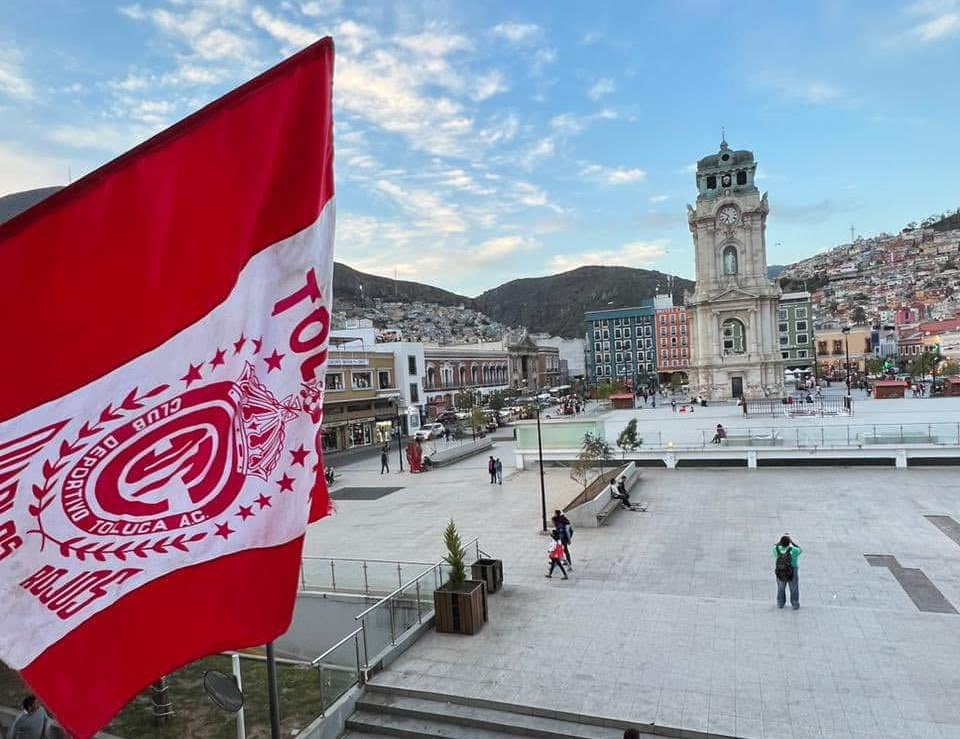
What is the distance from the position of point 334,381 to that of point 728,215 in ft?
149

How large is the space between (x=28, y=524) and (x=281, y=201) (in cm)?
245

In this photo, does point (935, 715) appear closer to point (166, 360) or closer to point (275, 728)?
point (275, 728)

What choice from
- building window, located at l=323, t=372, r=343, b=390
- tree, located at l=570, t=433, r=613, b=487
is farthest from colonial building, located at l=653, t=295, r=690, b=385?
tree, located at l=570, t=433, r=613, b=487

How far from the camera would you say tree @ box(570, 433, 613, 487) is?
2238 centimetres

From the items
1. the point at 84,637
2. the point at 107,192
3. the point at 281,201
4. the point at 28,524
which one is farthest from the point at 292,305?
the point at 84,637

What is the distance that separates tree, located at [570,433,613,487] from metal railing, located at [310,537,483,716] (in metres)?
11.2

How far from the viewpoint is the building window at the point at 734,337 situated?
67875 millimetres

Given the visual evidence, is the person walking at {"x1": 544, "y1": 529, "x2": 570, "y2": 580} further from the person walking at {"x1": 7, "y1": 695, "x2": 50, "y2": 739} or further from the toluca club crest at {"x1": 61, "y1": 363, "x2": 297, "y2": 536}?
the toluca club crest at {"x1": 61, "y1": 363, "x2": 297, "y2": 536}

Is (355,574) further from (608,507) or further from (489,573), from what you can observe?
(608,507)

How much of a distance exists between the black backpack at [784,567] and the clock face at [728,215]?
61617 mm

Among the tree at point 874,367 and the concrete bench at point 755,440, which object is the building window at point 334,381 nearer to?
the concrete bench at point 755,440

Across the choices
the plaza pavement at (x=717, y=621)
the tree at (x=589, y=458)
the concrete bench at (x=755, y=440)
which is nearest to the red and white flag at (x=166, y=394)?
the plaza pavement at (x=717, y=621)

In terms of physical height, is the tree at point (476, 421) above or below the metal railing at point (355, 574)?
above

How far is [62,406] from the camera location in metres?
3.73
